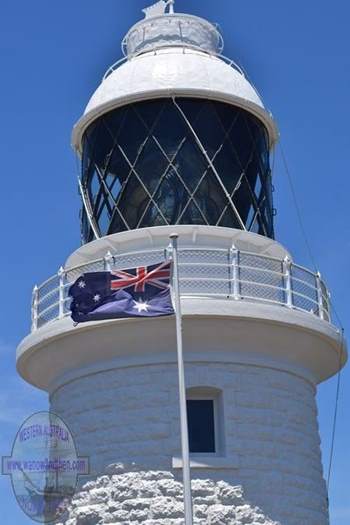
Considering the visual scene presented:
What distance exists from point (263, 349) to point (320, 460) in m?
2.67

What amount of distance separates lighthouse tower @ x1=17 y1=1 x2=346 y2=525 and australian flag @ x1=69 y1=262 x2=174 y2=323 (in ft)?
1.98

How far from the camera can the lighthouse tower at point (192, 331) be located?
1691 centimetres

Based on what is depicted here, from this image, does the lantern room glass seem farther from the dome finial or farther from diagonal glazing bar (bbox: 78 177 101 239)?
the dome finial

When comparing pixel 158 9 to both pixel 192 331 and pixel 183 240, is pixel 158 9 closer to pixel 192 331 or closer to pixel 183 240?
pixel 183 240

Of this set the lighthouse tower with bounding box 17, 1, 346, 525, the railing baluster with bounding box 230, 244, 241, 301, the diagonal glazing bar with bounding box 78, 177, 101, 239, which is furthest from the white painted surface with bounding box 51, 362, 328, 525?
the diagonal glazing bar with bounding box 78, 177, 101, 239

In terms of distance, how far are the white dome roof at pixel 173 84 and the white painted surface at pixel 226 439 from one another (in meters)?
5.40

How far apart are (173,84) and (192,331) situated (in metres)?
5.07

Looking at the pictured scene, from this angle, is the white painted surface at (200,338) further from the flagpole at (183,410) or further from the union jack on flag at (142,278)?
the flagpole at (183,410)

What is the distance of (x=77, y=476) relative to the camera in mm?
17562

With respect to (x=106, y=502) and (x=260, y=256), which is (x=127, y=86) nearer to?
(x=260, y=256)

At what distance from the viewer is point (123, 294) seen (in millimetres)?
16844

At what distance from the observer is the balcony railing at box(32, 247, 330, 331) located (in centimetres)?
1766

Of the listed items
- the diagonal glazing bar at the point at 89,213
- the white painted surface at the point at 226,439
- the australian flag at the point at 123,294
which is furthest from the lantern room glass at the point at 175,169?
the white painted surface at the point at 226,439

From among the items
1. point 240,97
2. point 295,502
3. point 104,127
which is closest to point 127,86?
point 104,127
